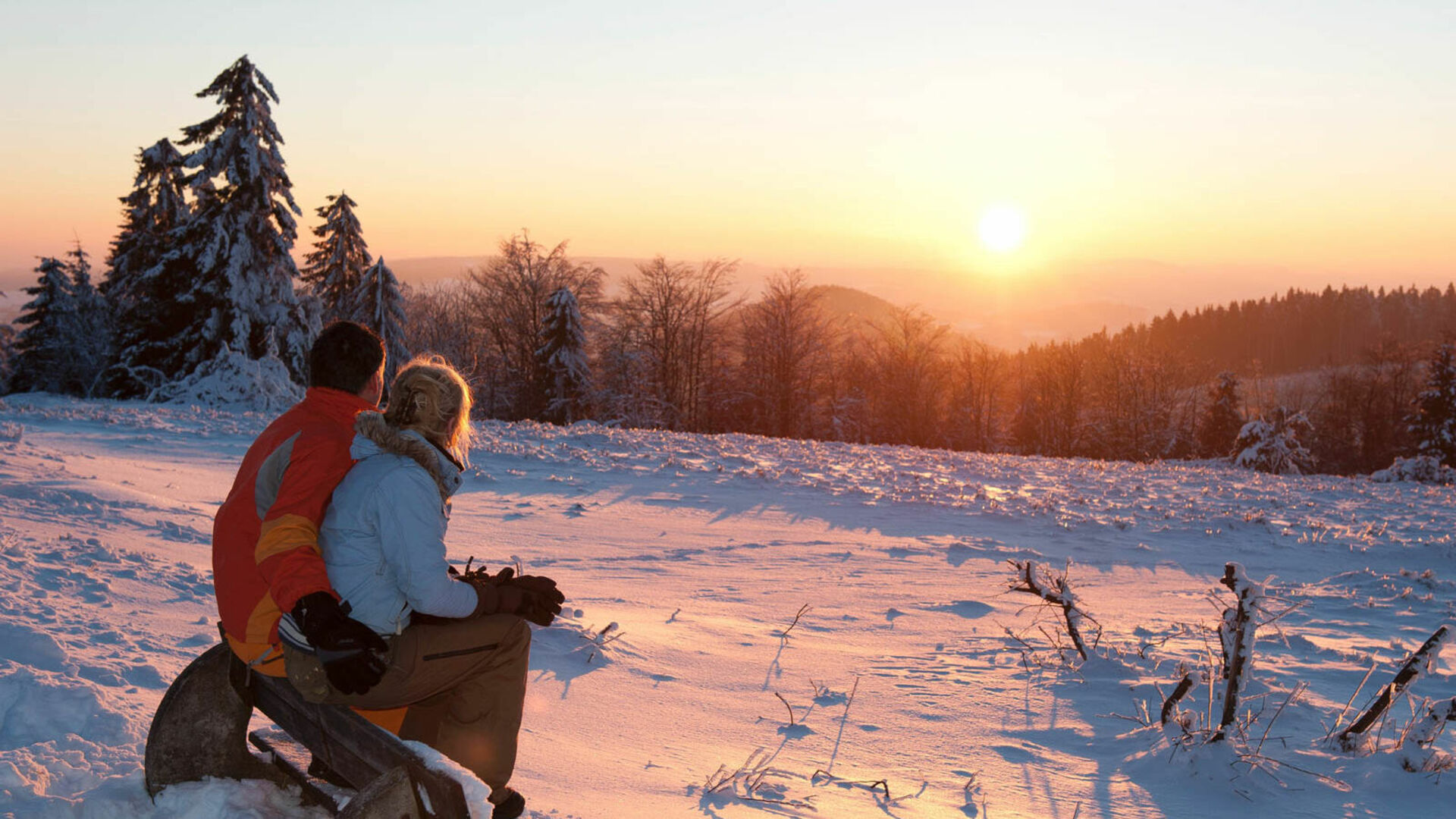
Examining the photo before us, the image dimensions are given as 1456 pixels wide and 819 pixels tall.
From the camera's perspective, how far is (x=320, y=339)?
3.36 m

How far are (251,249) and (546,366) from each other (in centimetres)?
1796

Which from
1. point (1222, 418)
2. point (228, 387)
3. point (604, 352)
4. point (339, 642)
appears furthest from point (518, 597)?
point (1222, 418)

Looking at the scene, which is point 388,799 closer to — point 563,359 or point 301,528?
point 301,528

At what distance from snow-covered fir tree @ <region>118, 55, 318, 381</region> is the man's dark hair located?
2397 centimetres

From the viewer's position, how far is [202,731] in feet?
10.2

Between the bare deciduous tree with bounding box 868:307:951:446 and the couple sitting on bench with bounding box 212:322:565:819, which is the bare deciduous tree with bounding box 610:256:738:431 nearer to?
the bare deciduous tree with bounding box 868:307:951:446

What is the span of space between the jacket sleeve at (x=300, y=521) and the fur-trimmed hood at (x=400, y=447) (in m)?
0.11

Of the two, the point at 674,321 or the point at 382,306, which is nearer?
the point at 382,306

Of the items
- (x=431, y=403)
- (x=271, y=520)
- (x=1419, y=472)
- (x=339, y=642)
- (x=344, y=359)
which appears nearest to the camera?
(x=339, y=642)

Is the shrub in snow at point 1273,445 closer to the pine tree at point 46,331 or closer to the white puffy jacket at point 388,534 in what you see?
the white puffy jacket at point 388,534

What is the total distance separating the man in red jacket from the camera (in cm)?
281

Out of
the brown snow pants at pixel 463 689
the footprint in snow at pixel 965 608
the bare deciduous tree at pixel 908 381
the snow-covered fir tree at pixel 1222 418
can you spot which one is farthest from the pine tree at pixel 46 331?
the snow-covered fir tree at pixel 1222 418

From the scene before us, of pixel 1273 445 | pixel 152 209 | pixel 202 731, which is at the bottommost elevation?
pixel 202 731

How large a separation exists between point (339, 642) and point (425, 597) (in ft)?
1.03
